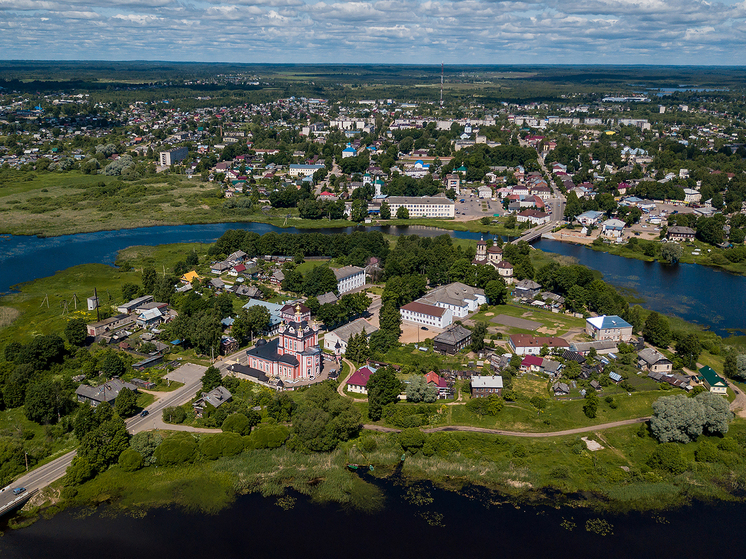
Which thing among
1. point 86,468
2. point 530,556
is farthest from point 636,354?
point 86,468

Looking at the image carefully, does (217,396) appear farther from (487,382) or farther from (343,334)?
(487,382)

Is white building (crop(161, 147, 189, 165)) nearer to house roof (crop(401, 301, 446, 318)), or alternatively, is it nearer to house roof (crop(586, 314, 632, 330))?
house roof (crop(401, 301, 446, 318))

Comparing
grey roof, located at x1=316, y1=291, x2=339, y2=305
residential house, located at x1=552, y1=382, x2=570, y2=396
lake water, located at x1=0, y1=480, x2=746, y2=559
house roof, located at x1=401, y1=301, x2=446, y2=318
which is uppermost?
house roof, located at x1=401, y1=301, x2=446, y2=318

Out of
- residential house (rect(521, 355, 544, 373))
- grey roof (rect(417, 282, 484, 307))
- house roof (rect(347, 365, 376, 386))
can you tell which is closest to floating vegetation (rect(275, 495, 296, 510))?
house roof (rect(347, 365, 376, 386))

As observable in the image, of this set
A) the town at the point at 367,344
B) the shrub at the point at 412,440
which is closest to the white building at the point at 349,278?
the town at the point at 367,344

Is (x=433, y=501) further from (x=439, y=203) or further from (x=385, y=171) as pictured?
(x=385, y=171)

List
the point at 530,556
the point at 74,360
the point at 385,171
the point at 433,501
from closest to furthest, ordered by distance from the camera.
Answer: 1. the point at 530,556
2. the point at 433,501
3. the point at 74,360
4. the point at 385,171
